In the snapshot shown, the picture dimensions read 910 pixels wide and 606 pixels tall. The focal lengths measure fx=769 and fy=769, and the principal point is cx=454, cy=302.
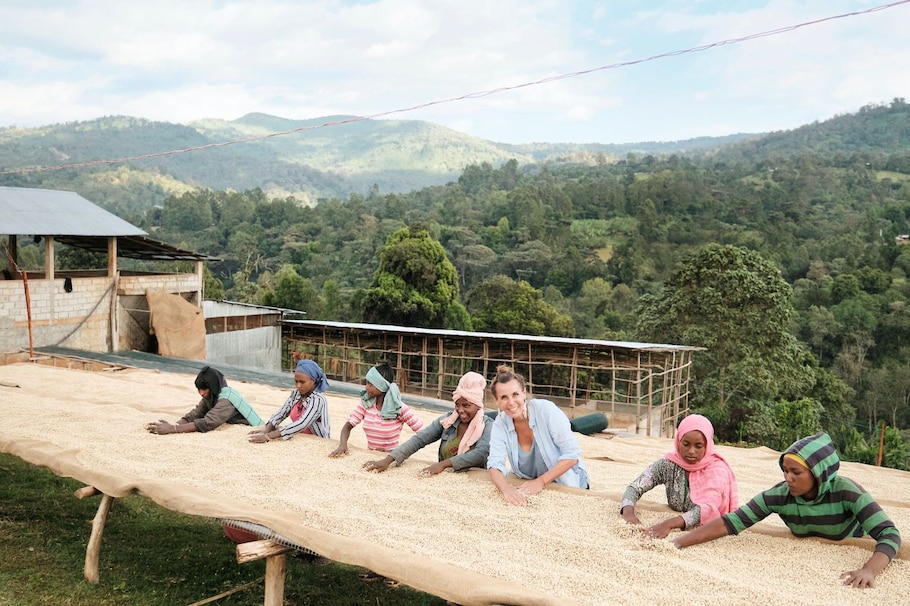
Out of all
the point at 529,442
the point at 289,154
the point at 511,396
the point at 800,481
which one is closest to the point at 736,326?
the point at 529,442

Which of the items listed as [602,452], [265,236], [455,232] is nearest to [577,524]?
[602,452]

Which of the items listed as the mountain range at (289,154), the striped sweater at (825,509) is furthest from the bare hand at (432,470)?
the mountain range at (289,154)

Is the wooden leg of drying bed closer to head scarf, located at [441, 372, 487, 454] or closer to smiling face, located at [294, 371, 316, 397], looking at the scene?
smiling face, located at [294, 371, 316, 397]

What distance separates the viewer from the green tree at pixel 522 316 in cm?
2809

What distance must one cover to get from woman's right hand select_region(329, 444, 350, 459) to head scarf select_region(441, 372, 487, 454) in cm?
67

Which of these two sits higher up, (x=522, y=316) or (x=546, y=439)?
(x=546, y=439)

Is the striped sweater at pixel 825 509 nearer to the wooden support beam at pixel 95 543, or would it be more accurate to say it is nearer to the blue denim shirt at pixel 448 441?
the blue denim shirt at pixel 448 441

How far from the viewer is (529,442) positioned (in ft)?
13.2

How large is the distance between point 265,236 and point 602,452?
48.9m

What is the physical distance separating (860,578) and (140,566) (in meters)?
4.16

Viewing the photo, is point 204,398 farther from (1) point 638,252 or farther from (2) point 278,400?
(1) point 638,252

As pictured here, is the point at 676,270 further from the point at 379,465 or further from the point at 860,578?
the point at 860,578

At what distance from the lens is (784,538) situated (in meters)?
3.18

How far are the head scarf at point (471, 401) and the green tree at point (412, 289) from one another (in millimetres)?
23209
